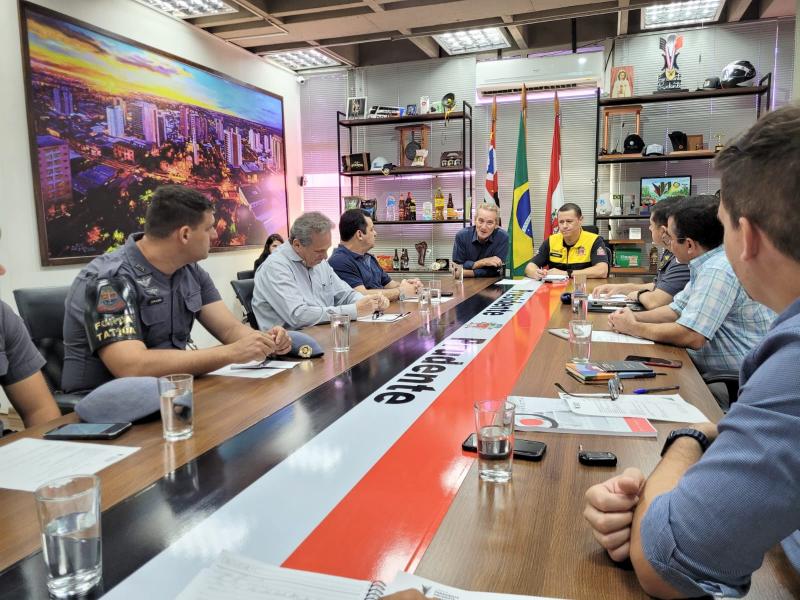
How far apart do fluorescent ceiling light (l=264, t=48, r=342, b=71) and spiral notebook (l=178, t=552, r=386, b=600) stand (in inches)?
231

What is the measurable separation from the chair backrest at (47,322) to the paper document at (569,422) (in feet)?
5.74

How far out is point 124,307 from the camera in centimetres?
193

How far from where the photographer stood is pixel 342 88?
694 centimetres

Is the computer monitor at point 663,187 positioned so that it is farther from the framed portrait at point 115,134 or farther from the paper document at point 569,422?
the paper document at point 569,422

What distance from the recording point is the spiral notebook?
0.79 m

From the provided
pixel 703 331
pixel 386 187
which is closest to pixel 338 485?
pixel 703 331

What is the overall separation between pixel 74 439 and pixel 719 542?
1302mm

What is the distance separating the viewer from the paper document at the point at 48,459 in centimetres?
116

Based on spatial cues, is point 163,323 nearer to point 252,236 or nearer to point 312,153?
point 252,236

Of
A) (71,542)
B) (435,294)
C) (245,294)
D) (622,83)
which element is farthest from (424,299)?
(622,83)

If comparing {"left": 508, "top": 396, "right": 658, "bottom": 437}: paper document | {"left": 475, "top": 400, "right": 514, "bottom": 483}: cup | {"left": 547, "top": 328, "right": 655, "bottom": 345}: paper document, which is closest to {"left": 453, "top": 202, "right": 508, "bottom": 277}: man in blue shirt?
{"left": 547, "top": 328, "right": 655, "bottom": 345}: paper document

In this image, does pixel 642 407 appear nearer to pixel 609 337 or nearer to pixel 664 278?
pixel 609 337

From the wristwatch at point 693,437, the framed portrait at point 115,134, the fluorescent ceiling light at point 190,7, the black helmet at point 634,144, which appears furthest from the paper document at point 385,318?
the black helmet at point 634,144

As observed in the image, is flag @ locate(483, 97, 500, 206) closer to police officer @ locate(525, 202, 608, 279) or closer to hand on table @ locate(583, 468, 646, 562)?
police officer @ locate(525, 202, 608, 279)
